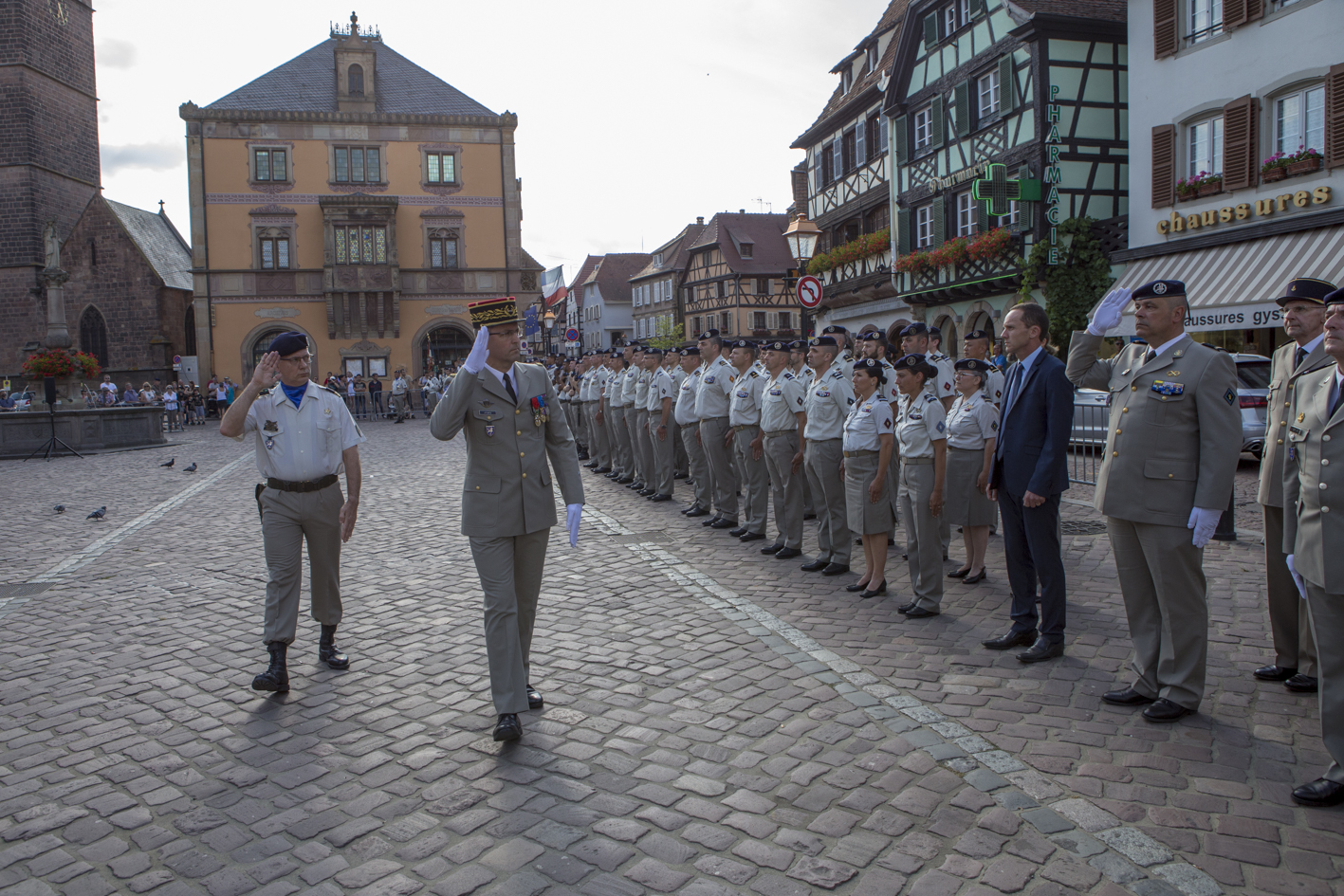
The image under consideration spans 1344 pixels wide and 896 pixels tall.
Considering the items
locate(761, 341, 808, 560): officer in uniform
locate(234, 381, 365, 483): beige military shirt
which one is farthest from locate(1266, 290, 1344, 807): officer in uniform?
locate(761, 341, 808, 560): officer in uniform

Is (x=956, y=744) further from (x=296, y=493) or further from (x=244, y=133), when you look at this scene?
(x=244, y=133)

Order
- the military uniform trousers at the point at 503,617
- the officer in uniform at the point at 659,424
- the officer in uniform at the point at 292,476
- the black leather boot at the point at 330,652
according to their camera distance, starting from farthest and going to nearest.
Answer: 1. the officer in uniform at the point at 659,424
2. the black leather boot at the point at 330,652
3. the officer in uniform at the point at 292,476
4. the military uniform trousers at the point at 503,617

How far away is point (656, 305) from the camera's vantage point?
79500 millimetres

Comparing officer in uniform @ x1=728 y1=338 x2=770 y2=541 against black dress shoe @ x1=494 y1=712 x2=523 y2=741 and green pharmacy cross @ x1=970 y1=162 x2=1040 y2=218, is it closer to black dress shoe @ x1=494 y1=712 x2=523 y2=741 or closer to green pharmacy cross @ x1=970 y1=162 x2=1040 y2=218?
black dress shoe @ x1=494 y1=712 x2=523 y2=741

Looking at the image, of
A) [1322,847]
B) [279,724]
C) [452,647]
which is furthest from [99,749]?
[1322,847]

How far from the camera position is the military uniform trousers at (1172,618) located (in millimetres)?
4703

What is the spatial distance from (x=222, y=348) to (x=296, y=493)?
147 feet

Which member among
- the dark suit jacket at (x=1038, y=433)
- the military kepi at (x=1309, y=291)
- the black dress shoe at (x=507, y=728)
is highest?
the military kepi at (x=1309, y=291)

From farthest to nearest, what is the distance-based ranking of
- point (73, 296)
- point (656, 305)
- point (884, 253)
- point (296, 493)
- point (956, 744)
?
point (656, 305)
point (73, 296)
point (884, 253)
point (296, 493)
point (956, 744)

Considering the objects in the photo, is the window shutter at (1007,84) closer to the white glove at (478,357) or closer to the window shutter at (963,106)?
the window shutter at (963,106)

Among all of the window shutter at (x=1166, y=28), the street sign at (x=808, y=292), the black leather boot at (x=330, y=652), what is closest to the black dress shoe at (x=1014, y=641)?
the black leather boot at (x=330, y=652)

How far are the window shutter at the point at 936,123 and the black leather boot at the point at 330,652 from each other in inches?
988

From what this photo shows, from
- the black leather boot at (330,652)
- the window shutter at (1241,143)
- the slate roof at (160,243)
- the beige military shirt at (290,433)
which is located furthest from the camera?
the slate roof at (160,243)

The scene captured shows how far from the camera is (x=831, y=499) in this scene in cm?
822
